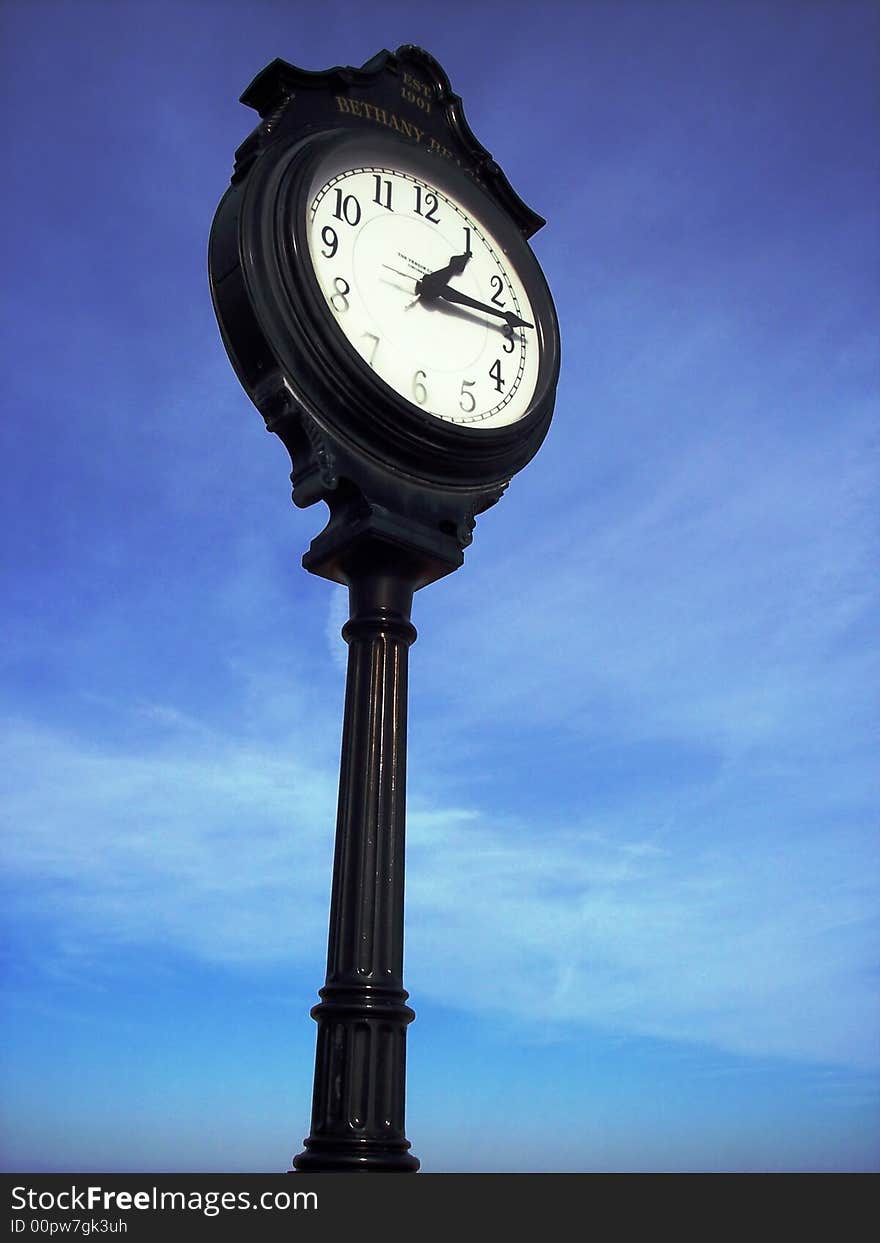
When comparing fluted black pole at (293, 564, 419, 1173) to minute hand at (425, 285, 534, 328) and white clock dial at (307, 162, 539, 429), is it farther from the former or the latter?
minute hand at (425, 285, 534, 328)

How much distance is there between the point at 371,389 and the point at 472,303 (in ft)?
2.46

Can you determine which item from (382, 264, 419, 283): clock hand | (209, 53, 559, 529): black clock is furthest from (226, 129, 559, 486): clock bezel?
(382, 264, 419, 283): clock hand

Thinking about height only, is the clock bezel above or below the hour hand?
below

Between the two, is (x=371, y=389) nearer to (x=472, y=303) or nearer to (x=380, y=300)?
(x=380, y=300)

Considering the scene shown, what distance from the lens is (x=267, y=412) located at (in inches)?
142

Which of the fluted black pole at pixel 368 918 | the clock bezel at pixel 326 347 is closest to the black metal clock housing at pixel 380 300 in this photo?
the clock bezel at pixel 326 347

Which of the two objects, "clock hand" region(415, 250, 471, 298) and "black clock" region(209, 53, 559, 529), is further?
"clock hand" region(415, 250, 471, 298)

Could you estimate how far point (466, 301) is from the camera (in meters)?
4.11

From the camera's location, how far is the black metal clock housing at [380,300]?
3.56m

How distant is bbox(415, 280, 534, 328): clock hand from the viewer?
4.04 m

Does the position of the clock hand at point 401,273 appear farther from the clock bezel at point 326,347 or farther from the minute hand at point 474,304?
the clock bezel at point 326,347

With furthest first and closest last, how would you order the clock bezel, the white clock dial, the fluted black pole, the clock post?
the white clock dial
the clock bezel
the clock post
the fluted black pole

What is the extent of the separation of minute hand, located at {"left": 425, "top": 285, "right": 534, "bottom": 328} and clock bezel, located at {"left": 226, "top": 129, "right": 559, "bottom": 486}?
40 centimetres
